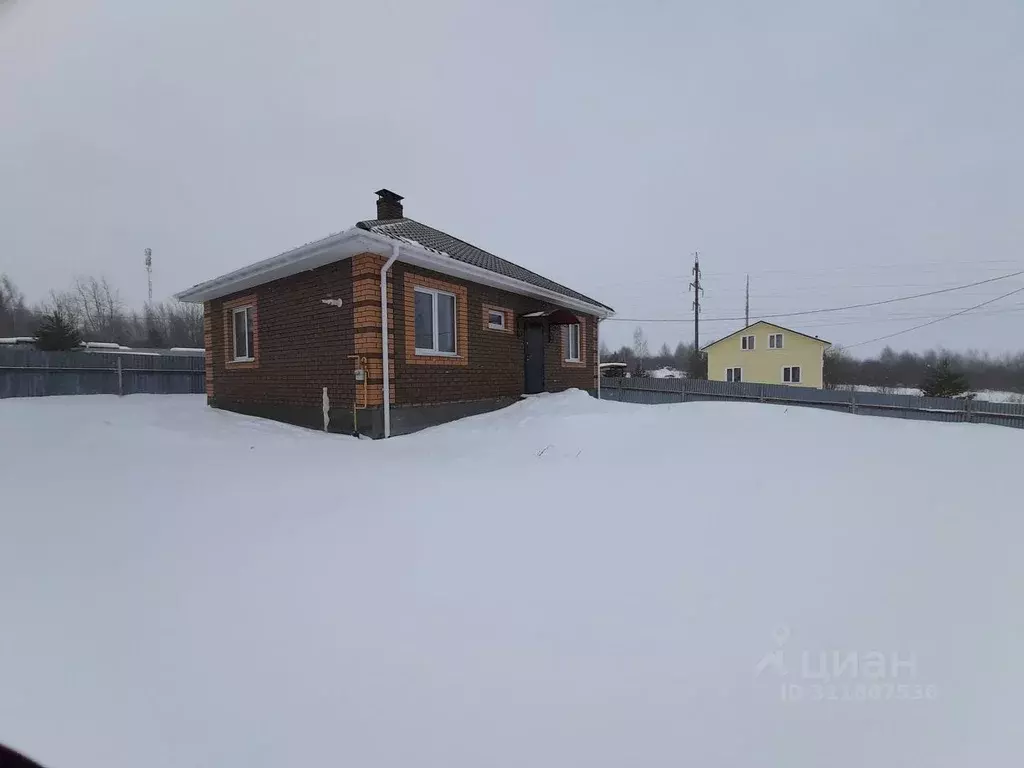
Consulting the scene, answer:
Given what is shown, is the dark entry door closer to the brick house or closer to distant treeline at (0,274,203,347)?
the brick house

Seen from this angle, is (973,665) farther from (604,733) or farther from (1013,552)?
(604,733)

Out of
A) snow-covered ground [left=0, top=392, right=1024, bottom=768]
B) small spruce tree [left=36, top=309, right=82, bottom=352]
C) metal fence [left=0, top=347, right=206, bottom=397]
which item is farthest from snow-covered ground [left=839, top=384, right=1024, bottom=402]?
small spruce tree [left=36, top=309, right=82, bottom=352]

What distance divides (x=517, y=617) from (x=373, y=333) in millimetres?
5683

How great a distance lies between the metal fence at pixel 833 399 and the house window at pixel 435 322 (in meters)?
11.3

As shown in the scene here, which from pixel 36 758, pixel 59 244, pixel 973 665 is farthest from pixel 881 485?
pixel 59 244

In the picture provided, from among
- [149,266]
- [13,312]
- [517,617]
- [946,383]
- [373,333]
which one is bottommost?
[517,617]

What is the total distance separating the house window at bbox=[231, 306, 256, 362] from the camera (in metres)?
9.70

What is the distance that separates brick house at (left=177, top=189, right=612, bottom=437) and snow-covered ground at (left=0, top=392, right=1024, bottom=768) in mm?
2935

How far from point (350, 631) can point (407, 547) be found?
929 mm

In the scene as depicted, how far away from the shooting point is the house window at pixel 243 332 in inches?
382

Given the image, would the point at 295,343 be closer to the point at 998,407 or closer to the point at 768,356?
the point at 998,407

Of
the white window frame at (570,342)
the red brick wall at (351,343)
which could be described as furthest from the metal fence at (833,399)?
the red brick wall at (351,343)

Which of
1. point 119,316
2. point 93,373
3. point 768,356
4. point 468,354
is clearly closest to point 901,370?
point 768,356

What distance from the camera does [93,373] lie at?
1330cm
